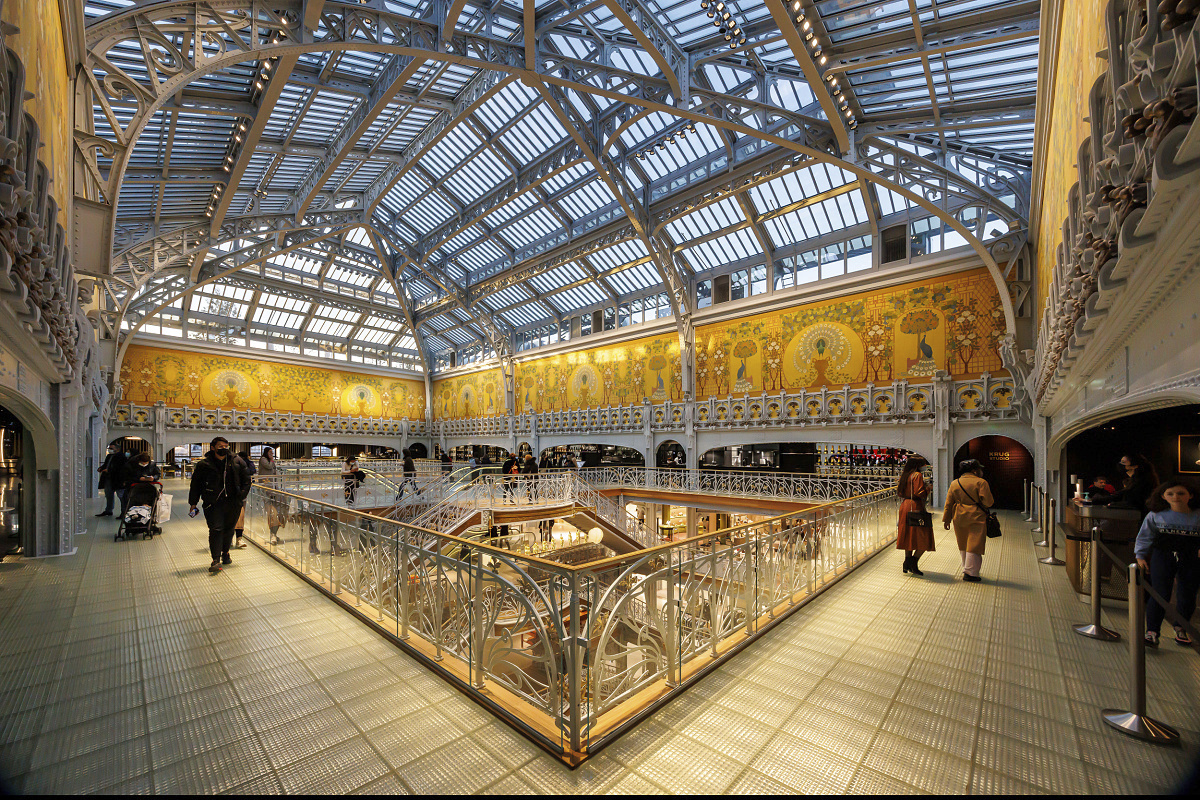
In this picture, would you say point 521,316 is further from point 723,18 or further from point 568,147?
point 723,18

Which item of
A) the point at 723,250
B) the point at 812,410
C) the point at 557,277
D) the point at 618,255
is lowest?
the point at 812,410

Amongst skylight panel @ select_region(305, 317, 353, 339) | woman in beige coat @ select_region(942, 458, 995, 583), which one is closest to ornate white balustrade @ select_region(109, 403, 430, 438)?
skylight panel @ select_region(305, 317, 353, 339)

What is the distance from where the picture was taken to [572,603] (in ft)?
9.12

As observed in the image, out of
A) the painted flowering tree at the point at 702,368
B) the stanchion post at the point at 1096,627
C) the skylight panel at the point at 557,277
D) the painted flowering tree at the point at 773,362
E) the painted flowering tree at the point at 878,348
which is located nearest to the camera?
the stanchion post at the point at 1096,627

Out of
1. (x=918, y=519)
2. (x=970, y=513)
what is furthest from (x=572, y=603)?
(x=970, y=513)

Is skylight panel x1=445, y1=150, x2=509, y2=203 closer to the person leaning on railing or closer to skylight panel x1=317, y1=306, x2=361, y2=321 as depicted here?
skylight panel x1=317, y1=306, x2=361, y2=321

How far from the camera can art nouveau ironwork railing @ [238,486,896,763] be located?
9.52 feet

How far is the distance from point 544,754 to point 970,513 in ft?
19.8

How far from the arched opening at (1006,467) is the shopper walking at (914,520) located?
31.5 ft

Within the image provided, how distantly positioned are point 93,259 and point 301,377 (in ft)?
74.0

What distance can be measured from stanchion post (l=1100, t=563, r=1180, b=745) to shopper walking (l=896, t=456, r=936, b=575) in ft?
11.7

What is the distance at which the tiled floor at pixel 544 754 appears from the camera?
2.45 metres

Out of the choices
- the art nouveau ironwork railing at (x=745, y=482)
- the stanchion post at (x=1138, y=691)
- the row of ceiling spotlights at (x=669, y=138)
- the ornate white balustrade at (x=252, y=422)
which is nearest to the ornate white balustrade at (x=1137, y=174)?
the stanchion post at (x=1138, y=691)

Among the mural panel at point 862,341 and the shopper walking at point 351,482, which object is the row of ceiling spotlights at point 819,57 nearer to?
the mural panel at point 862,341
